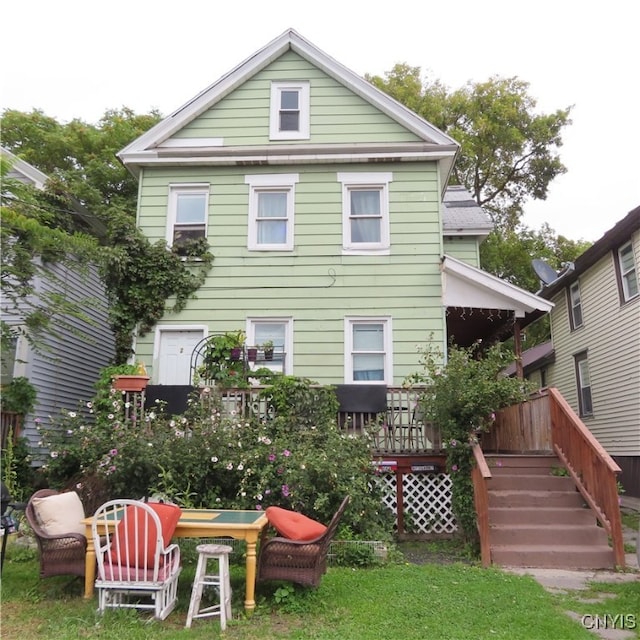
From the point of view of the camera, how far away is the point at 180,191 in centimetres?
1175

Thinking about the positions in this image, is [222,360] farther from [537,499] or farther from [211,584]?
[537,499]

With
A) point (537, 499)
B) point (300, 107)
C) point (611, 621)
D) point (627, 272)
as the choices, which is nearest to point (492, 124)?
point (627, 272)

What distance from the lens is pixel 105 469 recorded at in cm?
733

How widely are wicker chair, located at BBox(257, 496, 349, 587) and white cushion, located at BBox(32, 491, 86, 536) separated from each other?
195 cm

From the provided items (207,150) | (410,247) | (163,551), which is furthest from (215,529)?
(207,150)

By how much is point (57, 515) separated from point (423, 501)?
5.43 metres

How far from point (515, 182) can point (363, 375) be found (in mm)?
19528

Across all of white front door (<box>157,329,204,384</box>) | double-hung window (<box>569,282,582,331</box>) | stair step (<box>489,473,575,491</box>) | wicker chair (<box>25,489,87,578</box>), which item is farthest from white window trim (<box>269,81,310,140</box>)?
double-hung window (<box>569,282,582,331</box>)

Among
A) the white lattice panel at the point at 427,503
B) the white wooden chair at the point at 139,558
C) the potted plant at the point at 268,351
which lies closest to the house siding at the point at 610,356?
the white lattice panel at the point at 427,503

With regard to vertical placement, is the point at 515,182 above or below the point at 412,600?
above

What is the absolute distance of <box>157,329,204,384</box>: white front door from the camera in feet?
35.6

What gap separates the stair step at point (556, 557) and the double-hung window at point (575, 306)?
11.0 m

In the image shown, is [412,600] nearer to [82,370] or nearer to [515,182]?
[82,370]

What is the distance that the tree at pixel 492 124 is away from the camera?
80.2 feet
